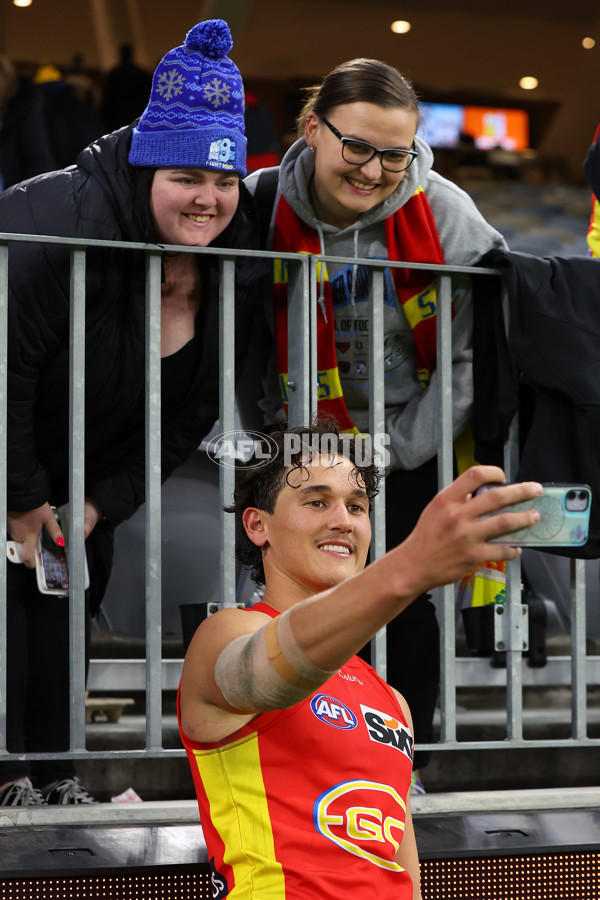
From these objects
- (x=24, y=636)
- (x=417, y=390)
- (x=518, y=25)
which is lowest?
(x=24, y=636)

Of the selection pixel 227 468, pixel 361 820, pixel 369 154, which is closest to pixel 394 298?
pixel 369 154

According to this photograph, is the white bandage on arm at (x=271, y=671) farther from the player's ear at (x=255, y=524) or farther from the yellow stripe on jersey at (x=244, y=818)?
the player's ear at (x=255, y=524)

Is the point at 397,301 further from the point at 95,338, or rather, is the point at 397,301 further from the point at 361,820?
the point at 361,820

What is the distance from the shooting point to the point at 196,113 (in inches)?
96.7

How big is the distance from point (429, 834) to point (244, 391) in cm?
108

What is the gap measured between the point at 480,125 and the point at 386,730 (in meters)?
13.9

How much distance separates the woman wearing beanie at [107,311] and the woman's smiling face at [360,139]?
0.18 metres

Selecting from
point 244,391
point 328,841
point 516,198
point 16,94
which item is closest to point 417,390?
point 244,391

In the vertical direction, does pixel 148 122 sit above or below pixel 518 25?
below

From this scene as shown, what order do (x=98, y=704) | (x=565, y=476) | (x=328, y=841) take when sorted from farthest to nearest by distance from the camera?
(x=98, y=704) < (x=565, y=476) < (x=328, y=841)

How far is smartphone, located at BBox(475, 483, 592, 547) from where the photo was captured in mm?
1223

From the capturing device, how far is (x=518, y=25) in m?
14.4

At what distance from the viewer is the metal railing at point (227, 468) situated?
236 centimetres

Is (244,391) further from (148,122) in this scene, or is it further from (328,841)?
(328,841)
